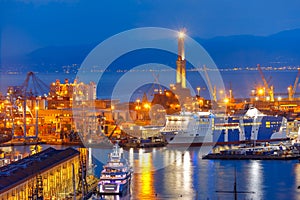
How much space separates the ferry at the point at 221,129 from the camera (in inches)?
569

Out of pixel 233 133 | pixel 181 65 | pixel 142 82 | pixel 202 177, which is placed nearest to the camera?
pixel 202 177

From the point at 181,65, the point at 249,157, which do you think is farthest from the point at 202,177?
the point at 181,65

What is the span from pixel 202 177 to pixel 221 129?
17.8ft

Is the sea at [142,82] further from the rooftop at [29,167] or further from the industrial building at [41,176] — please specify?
the industrial building at [41,176]

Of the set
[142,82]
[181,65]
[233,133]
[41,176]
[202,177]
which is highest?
[142,82]

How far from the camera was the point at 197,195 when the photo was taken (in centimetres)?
817

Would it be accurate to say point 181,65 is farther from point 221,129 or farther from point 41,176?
point 41,176

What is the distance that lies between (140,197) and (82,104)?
11.7m

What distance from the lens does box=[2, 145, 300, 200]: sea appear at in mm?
8258

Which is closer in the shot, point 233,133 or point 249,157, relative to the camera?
point 249,157

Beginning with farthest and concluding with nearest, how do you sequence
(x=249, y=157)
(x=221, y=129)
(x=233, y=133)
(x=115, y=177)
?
1. (x=233, y=133)
2. (x=221, y=129)
3. (x=249, y=157)
4. (x=115, y=177)

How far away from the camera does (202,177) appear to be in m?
9.56

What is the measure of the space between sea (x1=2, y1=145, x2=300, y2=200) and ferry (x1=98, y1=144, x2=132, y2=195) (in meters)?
0.12

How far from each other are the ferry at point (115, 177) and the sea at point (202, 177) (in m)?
0.12
